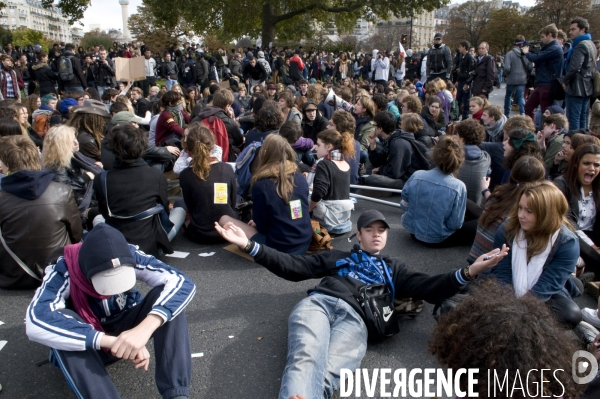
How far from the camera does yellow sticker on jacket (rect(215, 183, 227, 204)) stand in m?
5.21

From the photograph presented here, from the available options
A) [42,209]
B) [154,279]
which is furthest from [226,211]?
[154,279]

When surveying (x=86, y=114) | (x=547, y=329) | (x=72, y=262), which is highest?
(x=86, y=114)

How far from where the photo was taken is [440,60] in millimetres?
13641

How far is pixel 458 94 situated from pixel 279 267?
1118 centimetres

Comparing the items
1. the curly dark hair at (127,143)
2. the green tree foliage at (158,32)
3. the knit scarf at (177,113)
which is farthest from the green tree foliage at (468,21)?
the curly dark hair at (127,143)

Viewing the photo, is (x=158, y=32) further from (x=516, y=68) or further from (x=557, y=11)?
(x=516, y=68)

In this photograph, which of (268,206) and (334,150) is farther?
(334,150)

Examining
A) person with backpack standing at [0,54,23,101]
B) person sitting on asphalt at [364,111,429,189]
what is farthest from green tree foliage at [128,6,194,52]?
person sitting on asphalt at [364,111,429,189]

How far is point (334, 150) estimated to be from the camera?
552cm

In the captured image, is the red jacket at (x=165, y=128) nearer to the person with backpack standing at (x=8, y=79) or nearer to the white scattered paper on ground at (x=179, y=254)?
the white scattered paper on ground at (x=179, y=254)

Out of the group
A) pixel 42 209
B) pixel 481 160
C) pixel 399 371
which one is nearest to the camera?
pixel 399 371

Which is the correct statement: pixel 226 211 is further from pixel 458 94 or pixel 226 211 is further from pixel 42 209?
pixel 458 94

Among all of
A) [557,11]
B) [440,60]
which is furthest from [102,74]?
[557,11]

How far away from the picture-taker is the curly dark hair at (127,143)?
451cm
